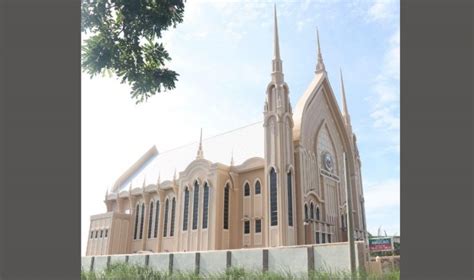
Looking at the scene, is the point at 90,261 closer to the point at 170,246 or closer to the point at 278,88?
the point at 170,246

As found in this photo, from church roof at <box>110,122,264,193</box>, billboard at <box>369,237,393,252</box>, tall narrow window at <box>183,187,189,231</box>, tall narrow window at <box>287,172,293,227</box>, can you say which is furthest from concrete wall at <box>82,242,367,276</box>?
billboard at <box>369,237,393,252</box>

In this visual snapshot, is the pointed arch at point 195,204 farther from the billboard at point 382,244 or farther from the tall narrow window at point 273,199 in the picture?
the billboard at point 382,244

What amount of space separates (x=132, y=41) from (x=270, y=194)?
18.9m

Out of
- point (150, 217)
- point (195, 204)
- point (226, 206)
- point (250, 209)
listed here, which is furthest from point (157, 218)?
point (250, 209)

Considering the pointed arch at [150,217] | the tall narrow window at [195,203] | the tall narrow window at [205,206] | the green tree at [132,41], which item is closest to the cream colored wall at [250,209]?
the tall narrow window at [205,206]

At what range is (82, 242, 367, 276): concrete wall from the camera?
1394 cm

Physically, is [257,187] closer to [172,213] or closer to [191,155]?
[172,213]

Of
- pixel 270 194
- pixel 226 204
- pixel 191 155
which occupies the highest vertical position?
pixel 191 155

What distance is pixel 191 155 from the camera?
37.6 m

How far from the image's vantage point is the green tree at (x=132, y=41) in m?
6.86

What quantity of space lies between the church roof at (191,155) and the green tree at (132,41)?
69.5 ft

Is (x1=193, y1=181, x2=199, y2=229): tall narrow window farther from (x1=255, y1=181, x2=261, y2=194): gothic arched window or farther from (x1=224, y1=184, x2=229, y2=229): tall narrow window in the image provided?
(x1=255, y1=181, x2=261, y2=194): gothic arched window

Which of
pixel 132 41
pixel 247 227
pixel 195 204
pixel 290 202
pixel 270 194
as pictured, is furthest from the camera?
pixel 195 204
